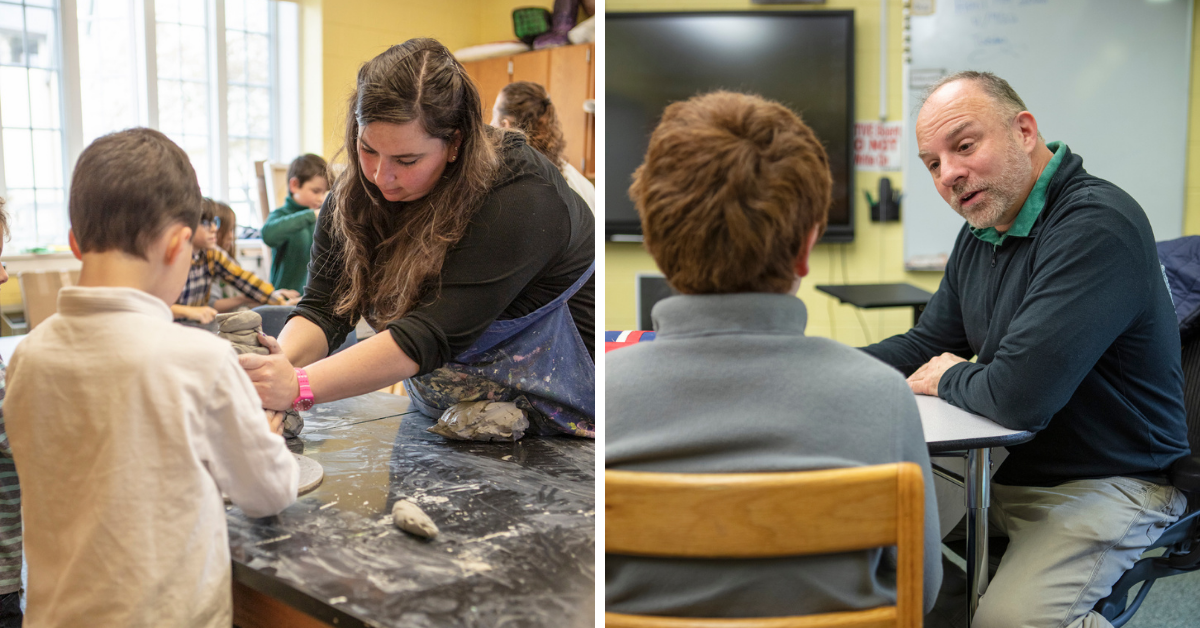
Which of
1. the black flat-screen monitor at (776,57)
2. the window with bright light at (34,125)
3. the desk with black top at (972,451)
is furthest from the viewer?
the black flat-screen monitor at (776,57)

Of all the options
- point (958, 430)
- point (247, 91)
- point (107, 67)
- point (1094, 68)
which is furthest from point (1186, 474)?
point (1094, 68)

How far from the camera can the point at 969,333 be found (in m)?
1.30

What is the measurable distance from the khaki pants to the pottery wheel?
908mm

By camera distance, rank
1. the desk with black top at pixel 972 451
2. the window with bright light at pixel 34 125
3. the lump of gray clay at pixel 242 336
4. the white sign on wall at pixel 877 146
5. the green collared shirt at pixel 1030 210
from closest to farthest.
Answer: the window with bright light at pixel 34 125 < the lump of gray clay at pixel 242 336 < the desk with black top at pixel 972 451 < the green collared shirt at pixel 1030 210 < the white sign on wall at pixel 877 146

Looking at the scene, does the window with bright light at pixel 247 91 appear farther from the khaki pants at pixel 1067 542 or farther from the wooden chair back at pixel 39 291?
the khaki pants at pixel 1067 542

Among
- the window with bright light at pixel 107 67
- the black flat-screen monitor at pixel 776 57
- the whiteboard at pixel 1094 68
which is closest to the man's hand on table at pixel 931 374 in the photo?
the window with bright light at pixel 107 67

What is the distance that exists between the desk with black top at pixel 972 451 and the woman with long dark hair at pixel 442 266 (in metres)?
0.47

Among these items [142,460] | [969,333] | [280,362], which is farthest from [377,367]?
[969,333]

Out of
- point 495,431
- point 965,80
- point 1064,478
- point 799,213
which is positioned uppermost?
point 965,80

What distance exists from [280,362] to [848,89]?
Answer: 306cm

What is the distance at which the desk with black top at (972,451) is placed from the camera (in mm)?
1058

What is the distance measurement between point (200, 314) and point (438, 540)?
1.37ft

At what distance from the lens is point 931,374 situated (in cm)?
126

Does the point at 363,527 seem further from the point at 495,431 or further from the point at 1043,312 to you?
the point at 1043,312
